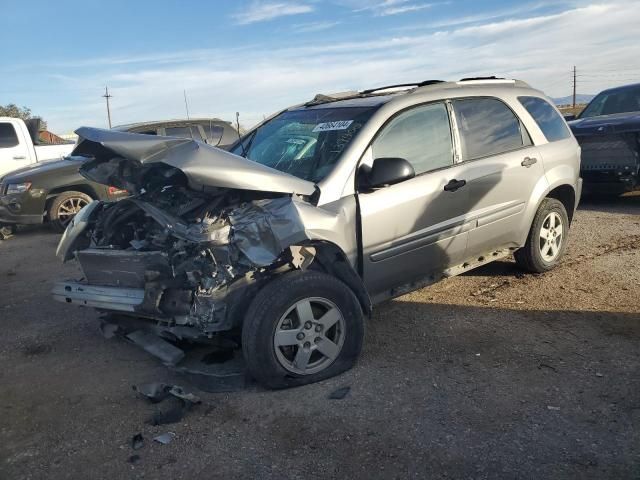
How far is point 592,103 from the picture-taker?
33.0 feet

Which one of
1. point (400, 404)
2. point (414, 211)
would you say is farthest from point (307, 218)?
point (400, 404)

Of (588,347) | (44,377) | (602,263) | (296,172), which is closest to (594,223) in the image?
(602,263)

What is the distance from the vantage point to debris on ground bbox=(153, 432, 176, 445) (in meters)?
3.01

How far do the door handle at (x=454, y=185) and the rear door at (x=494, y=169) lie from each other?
8 cm

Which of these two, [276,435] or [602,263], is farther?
[602,263]

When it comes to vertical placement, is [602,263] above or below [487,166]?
below

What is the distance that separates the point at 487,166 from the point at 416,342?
159cm

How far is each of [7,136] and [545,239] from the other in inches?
416

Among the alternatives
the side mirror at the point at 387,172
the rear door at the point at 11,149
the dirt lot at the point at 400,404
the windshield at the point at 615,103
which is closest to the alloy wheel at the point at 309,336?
the dirt lot at the point at 400,404

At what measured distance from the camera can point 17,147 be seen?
1110 centimetres

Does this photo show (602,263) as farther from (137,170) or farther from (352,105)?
(137,170)

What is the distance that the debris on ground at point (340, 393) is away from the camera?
11.1 feet

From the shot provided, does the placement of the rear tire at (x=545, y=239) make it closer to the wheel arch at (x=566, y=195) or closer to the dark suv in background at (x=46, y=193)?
the wheel arch at (x=566, y=195)

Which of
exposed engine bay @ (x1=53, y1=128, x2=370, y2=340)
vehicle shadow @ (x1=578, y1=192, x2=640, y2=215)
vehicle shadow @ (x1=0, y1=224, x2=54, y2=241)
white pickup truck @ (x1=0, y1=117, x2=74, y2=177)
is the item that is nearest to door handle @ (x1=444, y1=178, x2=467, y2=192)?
exposed engine bay @ (x1=53, y1=128, x2=370, y2=340)
